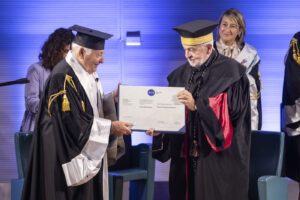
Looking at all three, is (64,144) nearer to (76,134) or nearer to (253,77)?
(76,134)

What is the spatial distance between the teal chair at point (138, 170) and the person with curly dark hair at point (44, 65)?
3.39ft

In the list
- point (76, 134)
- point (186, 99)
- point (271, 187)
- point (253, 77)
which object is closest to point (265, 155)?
point (271, 187)

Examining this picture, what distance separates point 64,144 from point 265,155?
70.5 inches

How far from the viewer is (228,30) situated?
4.62m

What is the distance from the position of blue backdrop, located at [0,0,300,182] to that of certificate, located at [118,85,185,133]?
8.64 ft

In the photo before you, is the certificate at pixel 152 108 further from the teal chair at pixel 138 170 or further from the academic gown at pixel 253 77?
the academic gown at pixel 253 77

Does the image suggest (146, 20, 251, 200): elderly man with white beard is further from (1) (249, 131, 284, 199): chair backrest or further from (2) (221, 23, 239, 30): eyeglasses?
(2) (221, 23, 239, 30): eyeglasses

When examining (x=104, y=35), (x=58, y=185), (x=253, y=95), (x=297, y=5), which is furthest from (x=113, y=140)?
(x=297, y=5)

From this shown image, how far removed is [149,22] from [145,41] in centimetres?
24

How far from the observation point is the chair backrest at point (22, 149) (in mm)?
4098

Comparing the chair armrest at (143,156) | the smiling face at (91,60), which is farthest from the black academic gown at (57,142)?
the chair armrest at (143,156)

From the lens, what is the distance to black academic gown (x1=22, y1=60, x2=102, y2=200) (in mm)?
3289

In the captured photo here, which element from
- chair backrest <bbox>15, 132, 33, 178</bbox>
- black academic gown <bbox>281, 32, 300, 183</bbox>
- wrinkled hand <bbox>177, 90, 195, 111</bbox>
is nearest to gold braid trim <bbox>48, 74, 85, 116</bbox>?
wrinkled hand <bbox>177, 90, 195, 111</bbox>

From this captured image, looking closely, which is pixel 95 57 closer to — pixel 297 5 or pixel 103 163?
pixel 103 163
